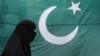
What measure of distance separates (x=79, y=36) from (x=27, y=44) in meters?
1.85

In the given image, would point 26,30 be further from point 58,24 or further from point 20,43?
point 58,24

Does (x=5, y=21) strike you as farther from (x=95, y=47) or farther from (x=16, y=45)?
(x=16, y=45)

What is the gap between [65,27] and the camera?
3557mm

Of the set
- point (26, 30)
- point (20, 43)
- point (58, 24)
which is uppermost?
point (58, 24)

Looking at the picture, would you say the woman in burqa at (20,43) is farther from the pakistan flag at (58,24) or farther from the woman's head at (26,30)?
the pakistan flag at (58,24)

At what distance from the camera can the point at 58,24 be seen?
3533 mm

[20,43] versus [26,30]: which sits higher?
[26,30]

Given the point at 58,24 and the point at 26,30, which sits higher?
the point at 58,24

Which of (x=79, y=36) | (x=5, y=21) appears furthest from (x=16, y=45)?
(x=79, y=36)

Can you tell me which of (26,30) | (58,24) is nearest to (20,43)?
(26,30)

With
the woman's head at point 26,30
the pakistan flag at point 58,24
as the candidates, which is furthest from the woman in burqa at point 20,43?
the pakistan flag at point 58,24

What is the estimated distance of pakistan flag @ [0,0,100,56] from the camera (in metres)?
3.39

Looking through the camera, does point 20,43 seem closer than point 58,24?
Yes

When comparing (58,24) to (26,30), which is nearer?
(26,30)
